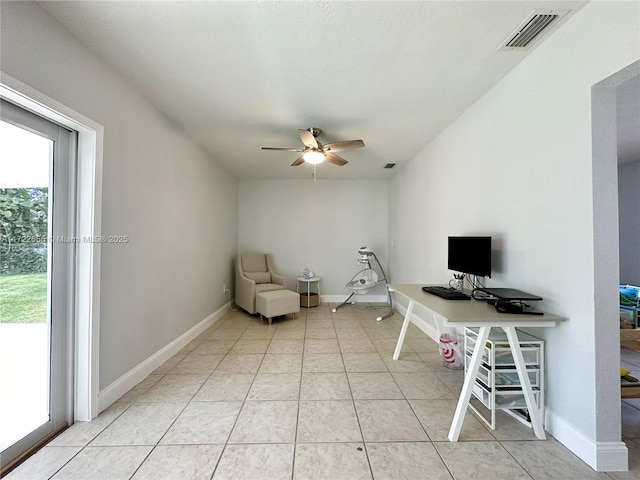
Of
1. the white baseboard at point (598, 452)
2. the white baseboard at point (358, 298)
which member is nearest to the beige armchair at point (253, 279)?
the white baseboard at point (358, 298)

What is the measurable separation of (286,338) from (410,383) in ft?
5.37

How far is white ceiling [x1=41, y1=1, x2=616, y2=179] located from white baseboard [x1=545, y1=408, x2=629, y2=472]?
2309 millimetres

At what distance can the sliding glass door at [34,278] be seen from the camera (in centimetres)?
145

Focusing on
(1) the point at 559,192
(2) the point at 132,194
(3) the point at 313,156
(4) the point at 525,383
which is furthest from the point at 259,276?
(1) the point at 559,192

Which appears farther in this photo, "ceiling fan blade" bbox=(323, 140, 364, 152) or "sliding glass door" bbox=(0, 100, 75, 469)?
"ceiling fan blade" bbox=(323, 140, 364, 152)

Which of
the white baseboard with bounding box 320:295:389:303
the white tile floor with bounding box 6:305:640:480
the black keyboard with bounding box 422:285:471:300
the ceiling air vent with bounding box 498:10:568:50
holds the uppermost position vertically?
the ceiling air vent with bounding box 498:10:568:50

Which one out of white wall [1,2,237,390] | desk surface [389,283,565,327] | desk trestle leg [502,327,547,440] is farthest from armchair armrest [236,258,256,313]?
desk trestle leg [502,327,547,440]

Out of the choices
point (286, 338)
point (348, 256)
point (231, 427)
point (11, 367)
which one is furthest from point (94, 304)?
point (348, 256)

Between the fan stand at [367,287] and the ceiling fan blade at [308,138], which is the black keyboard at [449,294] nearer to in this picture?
the ceiling fan blade at [308,138]

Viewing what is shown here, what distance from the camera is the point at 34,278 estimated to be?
1.60 m

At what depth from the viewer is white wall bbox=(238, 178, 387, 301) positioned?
17.7 feet

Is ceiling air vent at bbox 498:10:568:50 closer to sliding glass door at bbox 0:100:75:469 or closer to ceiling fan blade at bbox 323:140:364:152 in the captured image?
ceiling fan blade at bbox 323:140:364:152

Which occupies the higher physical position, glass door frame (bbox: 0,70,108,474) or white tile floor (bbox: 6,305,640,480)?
glass door frame (bbox: 0,70,108,474)

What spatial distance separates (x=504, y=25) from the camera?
1.55 metres
